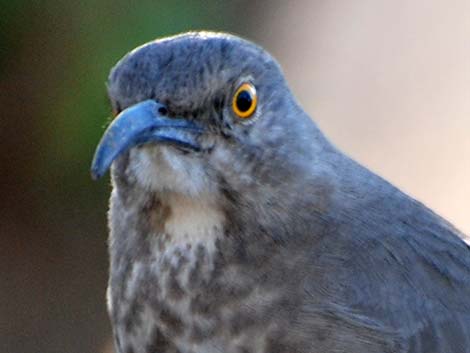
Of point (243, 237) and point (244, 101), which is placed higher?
point (244, 101)

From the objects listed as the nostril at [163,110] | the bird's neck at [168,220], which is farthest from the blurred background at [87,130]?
Answer: the nostril at [163,110]

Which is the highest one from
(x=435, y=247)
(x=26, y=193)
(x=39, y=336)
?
(x=435, y=247)

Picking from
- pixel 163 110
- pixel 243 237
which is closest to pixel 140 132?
pixel 163 110

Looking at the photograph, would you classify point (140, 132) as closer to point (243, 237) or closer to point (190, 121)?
point (190, 121)

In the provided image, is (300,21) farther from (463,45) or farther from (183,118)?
(183,118)

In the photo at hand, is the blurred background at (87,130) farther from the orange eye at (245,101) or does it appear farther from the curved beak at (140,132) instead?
the curved beak at (140,132)

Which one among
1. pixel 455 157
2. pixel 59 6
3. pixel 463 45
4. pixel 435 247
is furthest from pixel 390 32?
pixel 435 247
